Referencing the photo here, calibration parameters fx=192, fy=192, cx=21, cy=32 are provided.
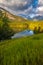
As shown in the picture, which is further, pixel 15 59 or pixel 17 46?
pixel 17 46

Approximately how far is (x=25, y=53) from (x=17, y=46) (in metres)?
1.54

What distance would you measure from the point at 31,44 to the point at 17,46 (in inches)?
45.3

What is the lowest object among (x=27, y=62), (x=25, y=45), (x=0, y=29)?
(x=27, y=62)

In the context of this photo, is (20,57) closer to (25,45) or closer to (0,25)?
(25,45)

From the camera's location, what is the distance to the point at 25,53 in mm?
12352

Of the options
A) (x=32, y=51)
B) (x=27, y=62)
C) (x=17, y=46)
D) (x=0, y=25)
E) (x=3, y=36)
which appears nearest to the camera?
(x=27, y=62)

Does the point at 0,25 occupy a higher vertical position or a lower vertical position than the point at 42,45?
higher

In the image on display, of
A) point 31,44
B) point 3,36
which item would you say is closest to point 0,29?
point 3,36

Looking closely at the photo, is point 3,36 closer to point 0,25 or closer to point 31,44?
point 0,25

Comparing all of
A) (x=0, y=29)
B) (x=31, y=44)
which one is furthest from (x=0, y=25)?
(x=31, y=44)

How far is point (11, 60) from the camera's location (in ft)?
38.8

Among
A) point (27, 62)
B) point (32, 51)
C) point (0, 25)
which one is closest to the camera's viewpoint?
point (27, 62)

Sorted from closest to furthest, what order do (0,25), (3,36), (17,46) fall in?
(17,46) < (3,36) < (0,25)

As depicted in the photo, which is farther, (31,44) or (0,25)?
(0,25)
